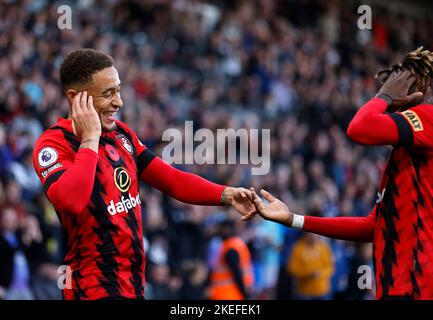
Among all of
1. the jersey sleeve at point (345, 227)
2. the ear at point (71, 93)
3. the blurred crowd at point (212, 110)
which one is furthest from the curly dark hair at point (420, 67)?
the blurred crowd at point (212, 110)

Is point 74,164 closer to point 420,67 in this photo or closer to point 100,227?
point 100,227

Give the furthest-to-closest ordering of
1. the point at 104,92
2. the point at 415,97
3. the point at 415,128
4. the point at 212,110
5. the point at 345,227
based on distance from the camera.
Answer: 1. the point at 212,110
2. the point at 345,227
3. the point at 104,92
4. the point at 415,97
5. the point at 415,128

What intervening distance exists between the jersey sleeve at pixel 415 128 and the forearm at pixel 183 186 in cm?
128

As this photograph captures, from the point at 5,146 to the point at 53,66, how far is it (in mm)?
2286

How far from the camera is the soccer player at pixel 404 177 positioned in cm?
511

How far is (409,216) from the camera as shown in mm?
5215

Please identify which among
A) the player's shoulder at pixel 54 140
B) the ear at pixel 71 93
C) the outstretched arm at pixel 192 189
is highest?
the ear at pixel 71 93

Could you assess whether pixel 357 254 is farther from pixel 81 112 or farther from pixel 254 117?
pixel 81 112

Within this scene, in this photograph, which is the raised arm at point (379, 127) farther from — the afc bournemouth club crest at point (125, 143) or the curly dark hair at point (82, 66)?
the curly dark hair at point (82, 66)

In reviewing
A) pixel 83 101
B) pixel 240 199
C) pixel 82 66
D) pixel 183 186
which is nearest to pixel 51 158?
pixel 83 101

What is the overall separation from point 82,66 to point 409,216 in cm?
204

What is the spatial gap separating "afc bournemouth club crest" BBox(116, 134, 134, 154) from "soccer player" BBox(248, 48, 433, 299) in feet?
4.31

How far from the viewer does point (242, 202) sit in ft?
19.3

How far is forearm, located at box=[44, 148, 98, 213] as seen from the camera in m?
4.98
